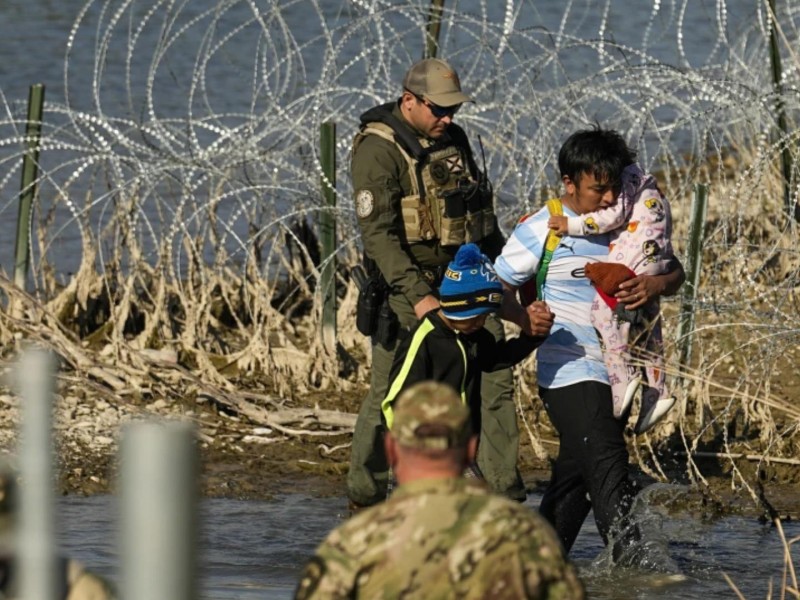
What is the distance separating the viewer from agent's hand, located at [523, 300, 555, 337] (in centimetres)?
538

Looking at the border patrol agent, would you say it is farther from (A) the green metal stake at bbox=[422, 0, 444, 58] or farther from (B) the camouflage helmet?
(B) the camouflage helmet

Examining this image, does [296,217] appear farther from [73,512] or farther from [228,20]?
[228,20]

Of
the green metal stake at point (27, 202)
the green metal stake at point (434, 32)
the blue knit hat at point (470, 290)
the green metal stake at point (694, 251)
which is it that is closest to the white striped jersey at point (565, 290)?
the blue knit hat at point (470, 290)

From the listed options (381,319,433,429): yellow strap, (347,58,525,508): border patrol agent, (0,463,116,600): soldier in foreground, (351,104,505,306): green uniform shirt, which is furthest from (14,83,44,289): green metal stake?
(0,463,116,600): soldier in foreground

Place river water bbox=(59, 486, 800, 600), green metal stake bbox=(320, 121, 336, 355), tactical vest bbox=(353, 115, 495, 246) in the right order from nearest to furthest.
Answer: river water bbox=(59, 486, 800, 600) < tactical vest bbox=(353, 115, 495, 246) < green metal stake bbox=(320, 121, 336, 355)

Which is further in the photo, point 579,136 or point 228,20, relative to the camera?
point 228,20

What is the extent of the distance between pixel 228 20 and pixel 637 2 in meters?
4.17

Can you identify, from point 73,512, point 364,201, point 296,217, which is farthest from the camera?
point 296,217

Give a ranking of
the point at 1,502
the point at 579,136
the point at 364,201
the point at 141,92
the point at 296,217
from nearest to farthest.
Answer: the point at 1,502, the point at 579,136, the point at 364,201, the point at 296,217, the point at 141,92

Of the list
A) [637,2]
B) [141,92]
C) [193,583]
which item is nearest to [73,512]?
[193,583]

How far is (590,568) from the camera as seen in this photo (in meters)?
6.06

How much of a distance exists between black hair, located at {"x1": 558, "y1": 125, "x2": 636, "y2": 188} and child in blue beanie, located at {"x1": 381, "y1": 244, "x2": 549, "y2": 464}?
43cm

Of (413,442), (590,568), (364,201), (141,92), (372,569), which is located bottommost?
(590,568)

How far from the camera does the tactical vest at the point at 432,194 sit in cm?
608
